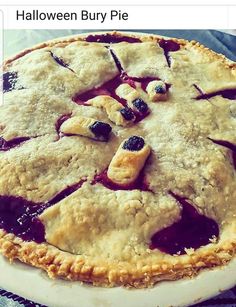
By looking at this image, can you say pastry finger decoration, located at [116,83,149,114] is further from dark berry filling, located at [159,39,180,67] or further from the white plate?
the white plate

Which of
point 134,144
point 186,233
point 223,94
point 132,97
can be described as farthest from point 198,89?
point 186,233

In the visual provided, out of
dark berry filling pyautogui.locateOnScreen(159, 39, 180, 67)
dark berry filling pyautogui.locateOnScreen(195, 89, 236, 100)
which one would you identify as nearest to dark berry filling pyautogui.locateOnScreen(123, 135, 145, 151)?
dark berry filling pyautogui.locateOnScreen(195, 89, 236, 100)

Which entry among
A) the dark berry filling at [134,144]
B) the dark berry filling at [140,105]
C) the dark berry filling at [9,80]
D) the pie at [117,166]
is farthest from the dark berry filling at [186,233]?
the dark berry filling at [9,80]

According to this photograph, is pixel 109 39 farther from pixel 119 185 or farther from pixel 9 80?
pixel 119 185

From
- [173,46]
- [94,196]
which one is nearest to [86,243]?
[94,196]

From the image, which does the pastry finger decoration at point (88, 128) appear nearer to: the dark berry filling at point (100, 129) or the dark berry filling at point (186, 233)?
the dark berry filling at point (100, 129)

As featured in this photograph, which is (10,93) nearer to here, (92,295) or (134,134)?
(134,134)
